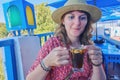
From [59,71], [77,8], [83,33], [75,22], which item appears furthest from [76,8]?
[59,71]

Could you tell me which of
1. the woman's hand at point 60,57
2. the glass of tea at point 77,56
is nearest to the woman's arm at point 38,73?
the woman's hand at point 60,57

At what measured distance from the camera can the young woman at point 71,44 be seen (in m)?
1.58

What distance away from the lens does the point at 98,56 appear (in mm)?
1580

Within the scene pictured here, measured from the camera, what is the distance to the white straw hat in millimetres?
1774

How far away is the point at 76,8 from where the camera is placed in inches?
69.5

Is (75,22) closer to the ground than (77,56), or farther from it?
farther from it

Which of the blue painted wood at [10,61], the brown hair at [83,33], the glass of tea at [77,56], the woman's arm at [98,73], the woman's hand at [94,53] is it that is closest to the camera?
the glass of tea at [77,56]

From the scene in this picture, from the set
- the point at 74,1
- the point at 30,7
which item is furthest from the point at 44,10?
the point at 74,1

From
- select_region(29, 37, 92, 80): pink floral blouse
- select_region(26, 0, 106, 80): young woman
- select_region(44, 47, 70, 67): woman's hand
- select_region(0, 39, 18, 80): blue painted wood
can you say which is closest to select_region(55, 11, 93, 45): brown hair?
select_region(26, 0, 106, 80): young woman

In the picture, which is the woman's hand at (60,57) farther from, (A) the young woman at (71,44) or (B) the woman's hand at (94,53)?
(B) the woman's hand at (94,53)

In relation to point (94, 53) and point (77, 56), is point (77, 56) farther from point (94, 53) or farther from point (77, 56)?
point (94, 53)

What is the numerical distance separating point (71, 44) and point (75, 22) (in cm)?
25

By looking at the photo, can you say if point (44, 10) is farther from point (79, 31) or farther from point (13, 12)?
point (79, 31)

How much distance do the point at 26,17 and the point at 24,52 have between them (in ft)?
1.51
